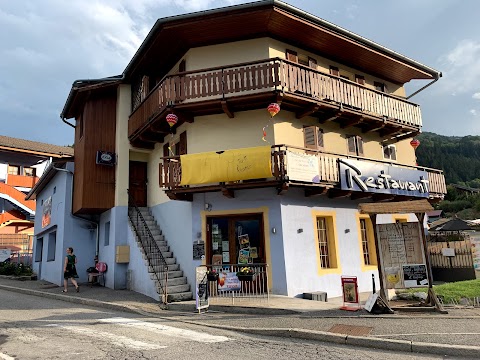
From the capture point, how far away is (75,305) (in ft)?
39.2

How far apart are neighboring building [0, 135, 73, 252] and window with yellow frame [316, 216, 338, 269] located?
25313mm

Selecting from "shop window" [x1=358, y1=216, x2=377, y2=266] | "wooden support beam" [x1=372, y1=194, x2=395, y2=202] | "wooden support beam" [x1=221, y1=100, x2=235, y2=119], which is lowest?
"shop window" [x1=358, y1=216, x2=377, y2=266]

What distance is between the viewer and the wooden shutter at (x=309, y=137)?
13.9 metres

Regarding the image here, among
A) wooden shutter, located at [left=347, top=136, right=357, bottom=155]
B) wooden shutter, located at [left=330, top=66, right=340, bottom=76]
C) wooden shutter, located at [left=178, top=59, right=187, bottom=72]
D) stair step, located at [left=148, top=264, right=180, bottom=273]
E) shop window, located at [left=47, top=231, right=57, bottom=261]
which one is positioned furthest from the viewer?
shop window, located at [left=47, top=231, right=57, bottom=261]

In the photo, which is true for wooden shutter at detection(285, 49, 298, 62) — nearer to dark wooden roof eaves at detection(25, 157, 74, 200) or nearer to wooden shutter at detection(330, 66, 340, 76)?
wooden shutter at detection(330, 66, 340, 76)

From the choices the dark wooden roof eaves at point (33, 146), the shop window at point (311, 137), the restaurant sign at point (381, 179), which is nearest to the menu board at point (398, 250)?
the restaurant sign at point (381, 179)

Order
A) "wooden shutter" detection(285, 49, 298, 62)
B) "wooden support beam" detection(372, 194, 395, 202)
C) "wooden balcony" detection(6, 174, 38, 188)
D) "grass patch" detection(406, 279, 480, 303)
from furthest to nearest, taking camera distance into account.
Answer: "wooden balcony" detection(6, 174, 38, 188)
"wooden support beam" detection(372, 194, 395, 202)
"wooden shutter" detection(285, 49, 298, 62)
"grass patch" detection(406, 279, 480, 303)

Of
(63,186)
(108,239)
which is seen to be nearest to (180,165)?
(108,239)

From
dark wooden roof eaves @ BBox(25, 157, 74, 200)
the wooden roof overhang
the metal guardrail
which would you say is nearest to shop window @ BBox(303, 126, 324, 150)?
the wooden roof overhang

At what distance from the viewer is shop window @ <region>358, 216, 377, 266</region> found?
48.6ft

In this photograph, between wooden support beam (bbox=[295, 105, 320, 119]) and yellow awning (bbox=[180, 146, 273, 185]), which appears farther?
wooden support beam (bbox=[295, 105, 320, 119])

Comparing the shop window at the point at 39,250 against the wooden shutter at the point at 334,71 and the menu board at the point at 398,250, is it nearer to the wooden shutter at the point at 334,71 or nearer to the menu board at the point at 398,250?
the wooden shutter at the point at 334,71

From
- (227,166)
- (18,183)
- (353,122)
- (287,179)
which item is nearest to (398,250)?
(287,179)

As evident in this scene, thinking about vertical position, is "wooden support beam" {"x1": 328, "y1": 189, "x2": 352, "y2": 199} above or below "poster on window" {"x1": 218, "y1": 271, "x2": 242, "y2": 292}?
above
